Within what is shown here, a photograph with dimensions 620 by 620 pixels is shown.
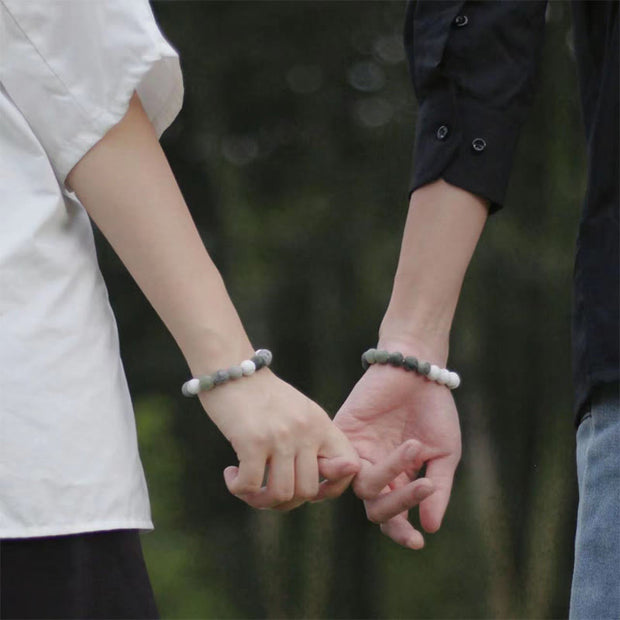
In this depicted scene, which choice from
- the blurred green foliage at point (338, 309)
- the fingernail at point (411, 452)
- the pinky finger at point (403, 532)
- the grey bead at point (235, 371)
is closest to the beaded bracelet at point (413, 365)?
the pinky finger at point (403, 532)

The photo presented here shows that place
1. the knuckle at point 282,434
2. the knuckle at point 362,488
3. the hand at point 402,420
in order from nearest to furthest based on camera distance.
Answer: the knuckle at point 282,434
the knuckle at point 362,488
the hand at point 402,420

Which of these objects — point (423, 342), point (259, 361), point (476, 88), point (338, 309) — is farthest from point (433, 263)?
point (338, 309)

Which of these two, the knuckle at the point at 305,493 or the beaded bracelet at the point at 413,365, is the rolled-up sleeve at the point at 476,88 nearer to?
the beaded bracelet at the point at 413,365

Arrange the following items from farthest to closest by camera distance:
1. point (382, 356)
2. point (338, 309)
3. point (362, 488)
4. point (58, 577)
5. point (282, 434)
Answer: point (338, 309) → point (382, 356) → point (362, 488) → point (282, 434) → point (58, 577)

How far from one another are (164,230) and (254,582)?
512 cm

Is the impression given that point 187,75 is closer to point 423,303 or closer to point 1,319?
point 423,303

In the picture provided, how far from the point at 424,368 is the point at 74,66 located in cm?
63

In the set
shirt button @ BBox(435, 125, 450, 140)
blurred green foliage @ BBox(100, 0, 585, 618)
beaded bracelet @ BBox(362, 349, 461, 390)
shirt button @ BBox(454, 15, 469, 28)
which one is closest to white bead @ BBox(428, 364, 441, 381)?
beaded bracelet @ BBox(362, 349, 461, 390)

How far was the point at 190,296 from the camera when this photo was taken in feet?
3.34

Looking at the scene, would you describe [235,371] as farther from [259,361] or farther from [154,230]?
[154,230]

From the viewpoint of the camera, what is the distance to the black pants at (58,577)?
3.03ft

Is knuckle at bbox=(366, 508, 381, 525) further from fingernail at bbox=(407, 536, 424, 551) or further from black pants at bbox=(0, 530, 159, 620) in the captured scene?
black pants at bbox=(0, 530, 159, 620)

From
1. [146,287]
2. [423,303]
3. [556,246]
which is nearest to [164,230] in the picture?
[146,287]

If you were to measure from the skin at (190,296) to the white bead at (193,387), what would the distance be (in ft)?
0.03
